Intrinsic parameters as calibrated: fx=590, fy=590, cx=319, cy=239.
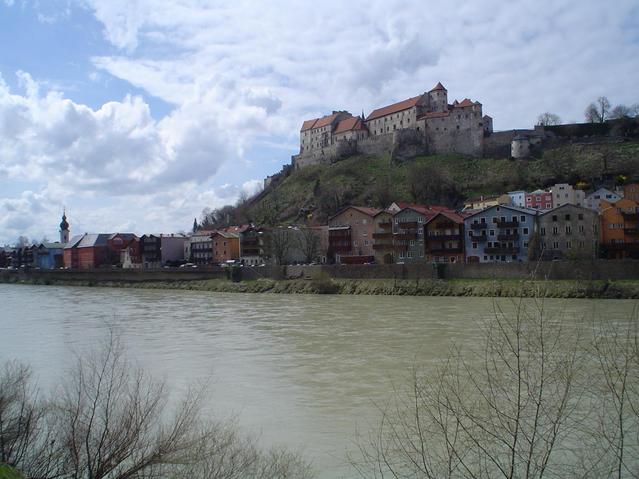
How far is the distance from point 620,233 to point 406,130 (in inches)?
1814

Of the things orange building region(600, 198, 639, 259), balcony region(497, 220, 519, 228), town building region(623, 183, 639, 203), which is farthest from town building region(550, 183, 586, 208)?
balcony region(497, 220, 519, 228)

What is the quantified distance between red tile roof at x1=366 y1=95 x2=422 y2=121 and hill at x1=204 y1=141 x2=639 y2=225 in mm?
8340

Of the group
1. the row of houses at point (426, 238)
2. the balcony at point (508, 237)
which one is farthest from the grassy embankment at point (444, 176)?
the balcony at point (508, 237)

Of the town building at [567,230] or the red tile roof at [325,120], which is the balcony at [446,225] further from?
the red tile roof at [325,120]

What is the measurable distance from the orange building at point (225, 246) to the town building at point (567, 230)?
115 feet

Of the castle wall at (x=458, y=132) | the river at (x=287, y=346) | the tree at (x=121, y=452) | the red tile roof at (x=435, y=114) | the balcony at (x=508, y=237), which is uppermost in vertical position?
the red tile roof at (x=435, y=114)

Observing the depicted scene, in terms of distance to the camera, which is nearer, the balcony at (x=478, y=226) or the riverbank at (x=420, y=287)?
the riverbank at (x=420, y=287)

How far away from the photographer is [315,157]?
99.0 metres

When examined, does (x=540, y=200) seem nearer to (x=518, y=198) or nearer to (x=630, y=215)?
(x=518, y=198)

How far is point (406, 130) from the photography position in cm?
8675

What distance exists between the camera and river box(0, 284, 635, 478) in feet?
36.5

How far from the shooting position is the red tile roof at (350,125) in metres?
94.3

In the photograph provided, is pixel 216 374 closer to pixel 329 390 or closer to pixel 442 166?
pixel 329 390

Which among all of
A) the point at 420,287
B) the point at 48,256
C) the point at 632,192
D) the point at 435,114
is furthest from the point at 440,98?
the point at 48,256
